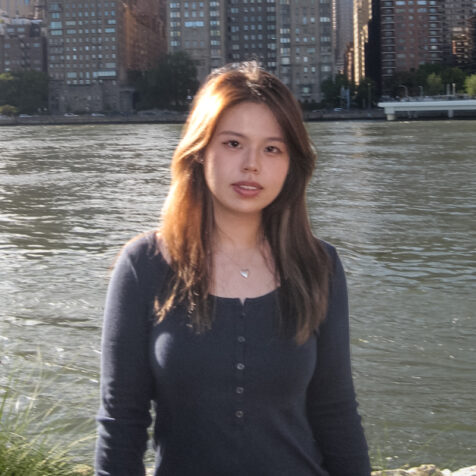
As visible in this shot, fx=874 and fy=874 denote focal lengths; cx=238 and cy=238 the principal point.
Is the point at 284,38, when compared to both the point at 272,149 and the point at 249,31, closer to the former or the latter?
the point at 249,31

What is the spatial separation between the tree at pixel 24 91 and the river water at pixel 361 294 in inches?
3435

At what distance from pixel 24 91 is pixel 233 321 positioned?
10819 centimetres

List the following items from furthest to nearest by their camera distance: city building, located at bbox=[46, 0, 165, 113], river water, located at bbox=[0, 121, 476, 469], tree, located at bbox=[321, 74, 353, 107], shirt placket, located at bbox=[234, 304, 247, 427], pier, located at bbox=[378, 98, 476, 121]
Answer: city building, located at bbox=[46, 0, 165, 113] < tree, located at bbox=[321, 74, 353, 107] < pier, located at bbox=[378, 98, 476, 121] < river water, located at bbox=[0, 121, 476, 469] < shirt placket, located at bbox=[234, 304, 247, 427]

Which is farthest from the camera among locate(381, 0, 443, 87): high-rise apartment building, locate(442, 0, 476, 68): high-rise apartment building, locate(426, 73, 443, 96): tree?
locate(442, 0, 476, 68): high-rise apartment building

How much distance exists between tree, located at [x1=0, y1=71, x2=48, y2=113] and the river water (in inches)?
3435

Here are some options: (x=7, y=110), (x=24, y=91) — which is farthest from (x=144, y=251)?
(x=24, y=91)

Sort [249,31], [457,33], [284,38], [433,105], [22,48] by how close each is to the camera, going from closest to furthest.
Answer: [433,105] < [284,38] < [457,33] < [249,31] < [22,48]

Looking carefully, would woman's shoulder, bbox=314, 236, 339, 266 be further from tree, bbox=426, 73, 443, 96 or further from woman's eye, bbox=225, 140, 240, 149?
tree, bbox=426, 73, 443, 96

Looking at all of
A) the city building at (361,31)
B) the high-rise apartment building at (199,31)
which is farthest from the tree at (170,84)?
the city building at (361,31)

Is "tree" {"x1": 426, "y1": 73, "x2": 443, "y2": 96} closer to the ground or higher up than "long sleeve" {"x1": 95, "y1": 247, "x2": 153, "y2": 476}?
higher up

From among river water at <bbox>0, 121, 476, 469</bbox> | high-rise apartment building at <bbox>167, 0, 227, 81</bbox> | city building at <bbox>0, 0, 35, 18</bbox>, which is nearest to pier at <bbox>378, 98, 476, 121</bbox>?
high-rise apartment building at <bbox>167, 0, 227, 81</bbox>

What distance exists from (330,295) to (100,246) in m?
9.33

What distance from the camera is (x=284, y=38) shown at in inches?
4368

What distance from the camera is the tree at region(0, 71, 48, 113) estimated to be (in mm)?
104250
